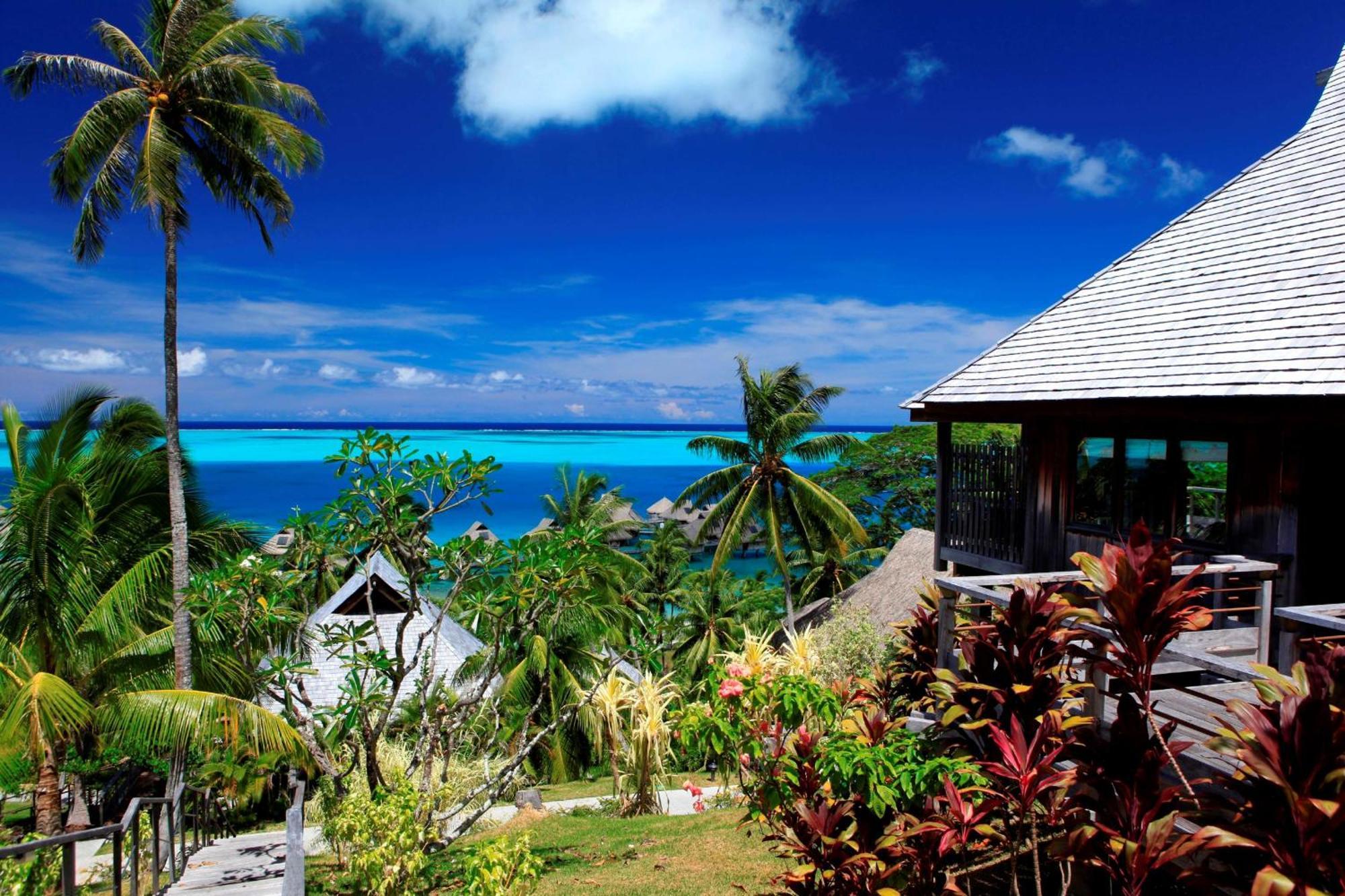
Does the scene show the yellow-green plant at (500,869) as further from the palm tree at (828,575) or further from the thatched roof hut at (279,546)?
the palm tree at (828,575)

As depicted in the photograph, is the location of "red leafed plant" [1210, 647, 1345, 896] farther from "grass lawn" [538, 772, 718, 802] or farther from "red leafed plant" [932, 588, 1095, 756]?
"grass lawn" [538, 772, 718, 802]

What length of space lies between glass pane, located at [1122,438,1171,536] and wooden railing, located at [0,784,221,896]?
9.06 meters

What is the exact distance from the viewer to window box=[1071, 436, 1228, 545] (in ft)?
25.6

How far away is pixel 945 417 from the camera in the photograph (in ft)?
32.8

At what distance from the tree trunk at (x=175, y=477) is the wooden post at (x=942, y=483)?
37.0ft

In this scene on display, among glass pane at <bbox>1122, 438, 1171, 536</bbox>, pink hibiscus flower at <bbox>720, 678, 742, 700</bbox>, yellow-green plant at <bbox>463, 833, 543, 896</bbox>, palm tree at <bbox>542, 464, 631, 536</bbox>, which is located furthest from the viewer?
palm tree at <bbox>542, 464, 631, 536</bbox>

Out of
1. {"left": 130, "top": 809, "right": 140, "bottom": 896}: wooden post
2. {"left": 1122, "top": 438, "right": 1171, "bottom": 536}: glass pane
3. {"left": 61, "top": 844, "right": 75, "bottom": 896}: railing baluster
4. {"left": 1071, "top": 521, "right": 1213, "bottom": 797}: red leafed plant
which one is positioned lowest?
{"left": 130, "top": 809, "right": 140, "bottom": 896}: wooden post

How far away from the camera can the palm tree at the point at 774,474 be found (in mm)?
24000

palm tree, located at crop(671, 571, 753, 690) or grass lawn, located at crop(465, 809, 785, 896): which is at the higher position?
grass lawn, located at crop(465, 809, 785, 896)

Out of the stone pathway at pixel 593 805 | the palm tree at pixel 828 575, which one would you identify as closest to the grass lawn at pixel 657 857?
the stone pathway at pixel 593 805

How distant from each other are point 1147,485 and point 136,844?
9707mm

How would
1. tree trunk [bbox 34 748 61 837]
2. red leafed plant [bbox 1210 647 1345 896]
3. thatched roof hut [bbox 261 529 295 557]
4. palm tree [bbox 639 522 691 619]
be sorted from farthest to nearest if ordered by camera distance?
palm tree [bbox 639 522 691 619] < tree trunk [bbox 34 748 61 837] < thatched roof hut [bbox 261 529 295 557] < red leafed plant [bbox 1210 647 1345 896]

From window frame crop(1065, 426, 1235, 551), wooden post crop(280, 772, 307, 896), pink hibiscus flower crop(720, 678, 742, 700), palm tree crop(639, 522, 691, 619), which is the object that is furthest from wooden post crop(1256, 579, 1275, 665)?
palm tree crop(639, 522, 691, 619)

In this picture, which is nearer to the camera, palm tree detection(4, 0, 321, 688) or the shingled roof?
the shingled roof
